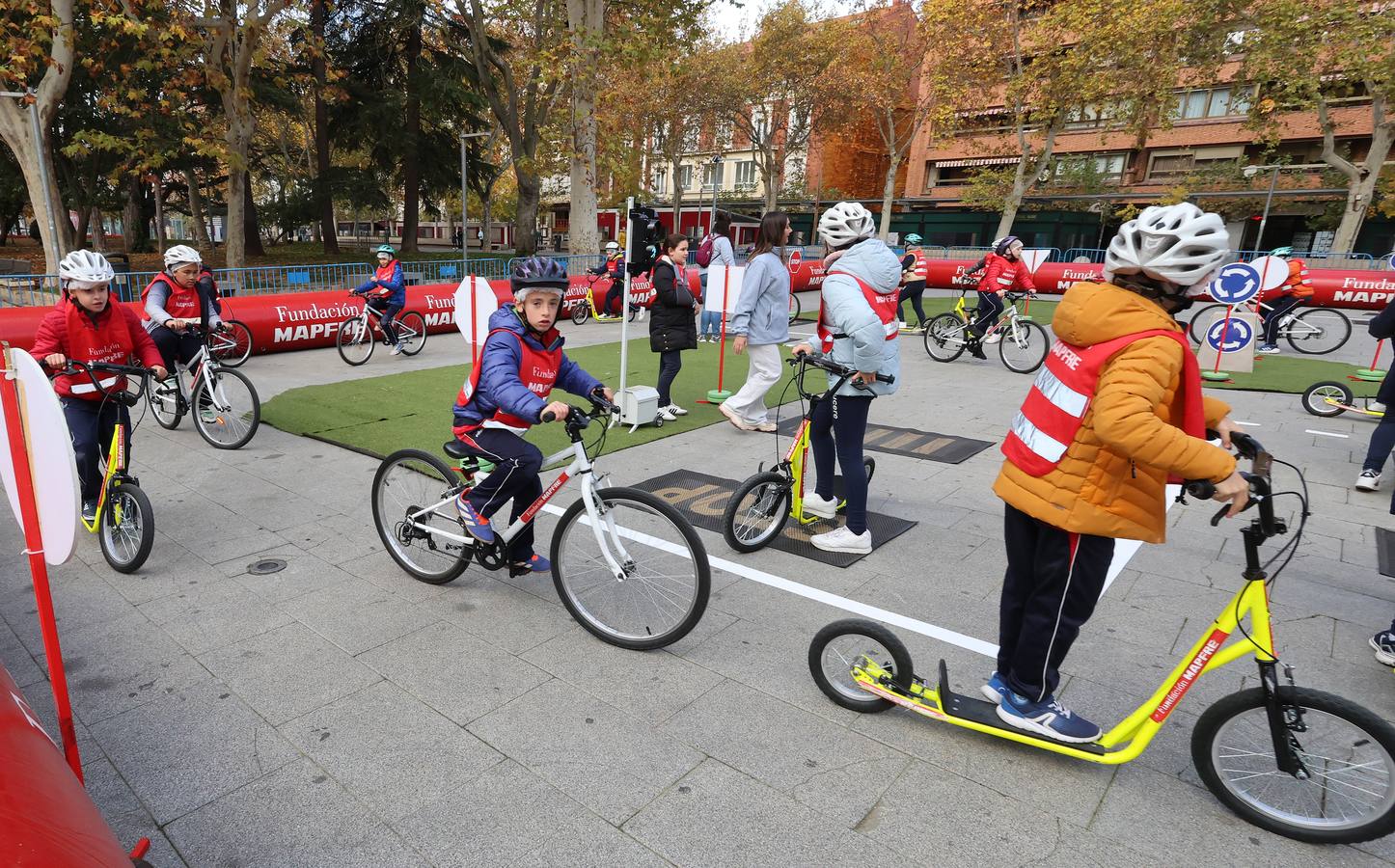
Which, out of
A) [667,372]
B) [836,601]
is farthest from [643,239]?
[836,601]

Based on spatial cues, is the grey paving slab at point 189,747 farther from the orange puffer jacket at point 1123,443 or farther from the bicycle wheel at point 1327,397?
the bicycle wheel at point 1327,397

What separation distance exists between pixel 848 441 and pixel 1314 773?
2.55 metres

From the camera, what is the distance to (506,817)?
2607 millimetres

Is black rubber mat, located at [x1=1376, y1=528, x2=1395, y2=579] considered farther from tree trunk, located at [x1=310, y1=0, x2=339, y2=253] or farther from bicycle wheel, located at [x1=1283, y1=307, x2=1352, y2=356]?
tree trunk, located at [x1=310, y1=0, x2=339, y2=253]

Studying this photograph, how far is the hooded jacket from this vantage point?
422 cm

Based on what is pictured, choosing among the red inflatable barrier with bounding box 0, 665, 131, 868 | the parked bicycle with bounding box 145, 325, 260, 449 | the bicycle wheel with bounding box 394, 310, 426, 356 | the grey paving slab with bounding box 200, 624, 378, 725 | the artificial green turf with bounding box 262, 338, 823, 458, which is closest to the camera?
the red inflatable barrier with bounding box 0, 665, 131, 868

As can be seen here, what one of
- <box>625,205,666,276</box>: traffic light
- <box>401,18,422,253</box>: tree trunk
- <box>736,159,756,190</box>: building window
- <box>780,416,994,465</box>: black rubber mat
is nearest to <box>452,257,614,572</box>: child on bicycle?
<box>625,205,666,276</box>: traffic light

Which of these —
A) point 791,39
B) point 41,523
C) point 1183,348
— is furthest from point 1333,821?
point 791,39

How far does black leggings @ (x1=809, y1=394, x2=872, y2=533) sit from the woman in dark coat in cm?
327

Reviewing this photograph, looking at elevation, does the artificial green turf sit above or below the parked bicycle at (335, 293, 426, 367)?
below

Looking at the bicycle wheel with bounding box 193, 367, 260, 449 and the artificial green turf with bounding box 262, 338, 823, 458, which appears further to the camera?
the artificial green turf with bounding box 262, 338, 823, 458

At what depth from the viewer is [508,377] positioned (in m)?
3.50

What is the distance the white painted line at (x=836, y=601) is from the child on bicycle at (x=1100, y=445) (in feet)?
3.03

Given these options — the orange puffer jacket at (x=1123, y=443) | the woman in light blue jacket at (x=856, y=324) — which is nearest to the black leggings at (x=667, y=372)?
the woman in light blue jacket at (x=856, y=324)
